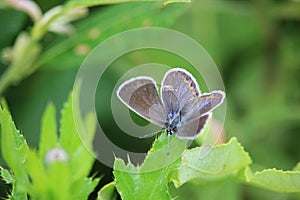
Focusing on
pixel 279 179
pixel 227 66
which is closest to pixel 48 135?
pixel 279 179

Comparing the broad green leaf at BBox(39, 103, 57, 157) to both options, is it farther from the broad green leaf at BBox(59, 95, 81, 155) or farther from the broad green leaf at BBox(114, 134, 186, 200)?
the broad green leaf at BBox(114, 134, 186, 200)

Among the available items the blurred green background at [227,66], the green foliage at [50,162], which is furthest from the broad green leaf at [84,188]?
the blurred green background at [227,66]

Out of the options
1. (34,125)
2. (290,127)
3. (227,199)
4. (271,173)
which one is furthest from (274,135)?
(271,173)

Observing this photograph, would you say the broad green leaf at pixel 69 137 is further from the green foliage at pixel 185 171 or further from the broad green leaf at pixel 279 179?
the broad green leaf at pixel 279 179

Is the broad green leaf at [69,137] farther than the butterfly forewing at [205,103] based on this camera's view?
Yes

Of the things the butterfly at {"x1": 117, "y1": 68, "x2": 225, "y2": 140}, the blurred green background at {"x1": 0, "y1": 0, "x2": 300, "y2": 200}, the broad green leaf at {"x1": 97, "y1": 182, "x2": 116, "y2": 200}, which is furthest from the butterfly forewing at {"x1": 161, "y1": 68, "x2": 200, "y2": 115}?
the blurred green background at {"x1": 0, "y1": 0, "x2": 300, "y2": 200}

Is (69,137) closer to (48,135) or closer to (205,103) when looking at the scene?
(48,135)
